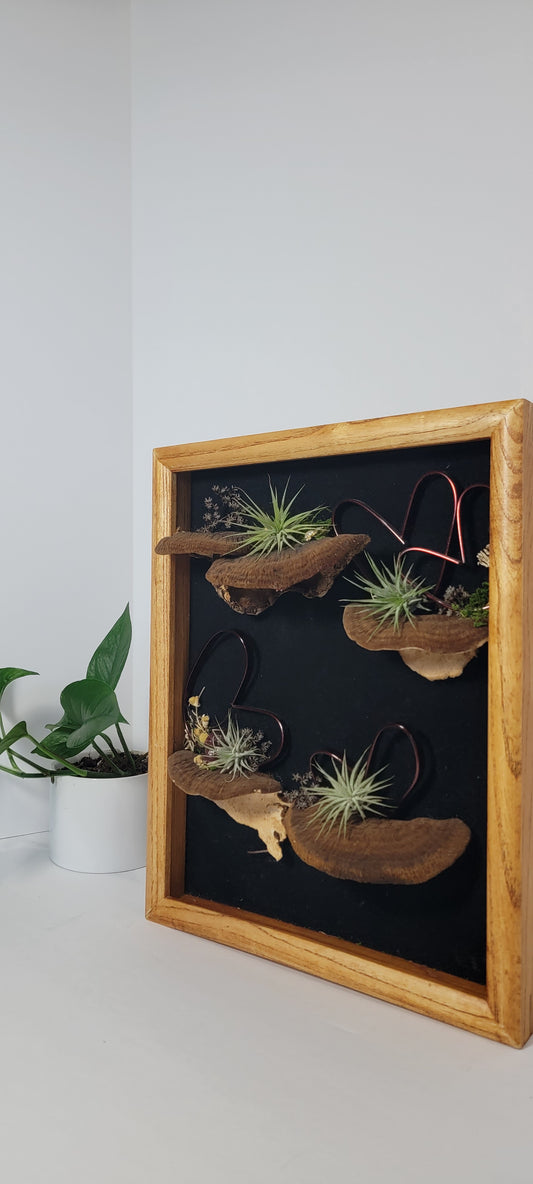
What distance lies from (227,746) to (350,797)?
138 millimetres

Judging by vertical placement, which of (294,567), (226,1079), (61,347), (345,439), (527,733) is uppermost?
(61,347)

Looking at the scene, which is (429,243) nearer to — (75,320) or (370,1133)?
(75,320)

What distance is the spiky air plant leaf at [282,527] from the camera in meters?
0.69

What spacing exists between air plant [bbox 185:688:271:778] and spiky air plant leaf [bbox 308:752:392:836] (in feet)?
0.26

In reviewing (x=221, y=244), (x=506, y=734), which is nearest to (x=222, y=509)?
(x=506, y=734)

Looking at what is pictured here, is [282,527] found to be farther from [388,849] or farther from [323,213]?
[323,213]

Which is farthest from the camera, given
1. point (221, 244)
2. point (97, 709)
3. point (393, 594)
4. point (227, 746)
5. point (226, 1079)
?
point (221, 244)

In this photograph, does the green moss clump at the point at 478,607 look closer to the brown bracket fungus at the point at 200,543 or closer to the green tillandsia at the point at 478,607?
the green tillandsia at the point at 478,607

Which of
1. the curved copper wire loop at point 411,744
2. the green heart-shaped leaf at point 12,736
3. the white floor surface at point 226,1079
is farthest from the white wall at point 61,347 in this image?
the curved copper wire loop at point 411,744

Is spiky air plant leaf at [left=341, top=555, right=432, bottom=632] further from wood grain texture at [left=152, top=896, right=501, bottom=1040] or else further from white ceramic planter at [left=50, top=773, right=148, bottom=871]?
white ceramic planter at [left=50, top=773, right=148, bottom=871]

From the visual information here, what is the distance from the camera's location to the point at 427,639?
0.60 metres

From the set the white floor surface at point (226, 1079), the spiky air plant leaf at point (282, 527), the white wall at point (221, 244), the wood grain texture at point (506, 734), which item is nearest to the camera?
the white floor surface at point (226, 1079)

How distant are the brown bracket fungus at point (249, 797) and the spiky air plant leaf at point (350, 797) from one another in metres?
0.05

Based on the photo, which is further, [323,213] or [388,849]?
[323,213]
